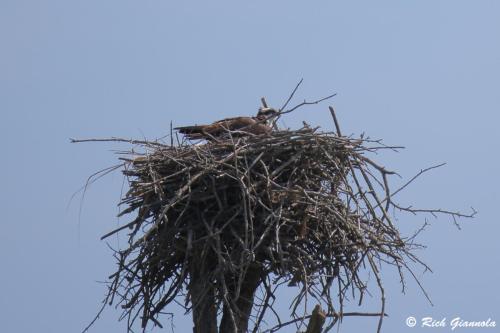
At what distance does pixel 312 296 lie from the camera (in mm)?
7148

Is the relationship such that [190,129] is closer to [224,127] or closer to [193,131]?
[193,131]

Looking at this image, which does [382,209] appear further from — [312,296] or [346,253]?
[312,296]

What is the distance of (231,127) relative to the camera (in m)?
9.34

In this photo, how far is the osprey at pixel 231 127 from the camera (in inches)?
353

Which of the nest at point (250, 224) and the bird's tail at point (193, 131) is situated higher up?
the bird's tail at point (193, 131)

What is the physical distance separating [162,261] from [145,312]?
415 millimetres

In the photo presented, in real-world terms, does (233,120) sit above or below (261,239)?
above

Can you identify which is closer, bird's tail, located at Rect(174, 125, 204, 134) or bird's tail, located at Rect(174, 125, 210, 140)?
bird's tail, located at Rect(174, 125, 210, 140)

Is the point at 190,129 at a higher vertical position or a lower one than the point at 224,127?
higher

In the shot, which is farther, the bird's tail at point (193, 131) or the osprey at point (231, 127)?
the bird's tail at point (193, 131)

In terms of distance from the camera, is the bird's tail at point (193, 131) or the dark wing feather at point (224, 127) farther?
the bird's tail at point (193, 131)

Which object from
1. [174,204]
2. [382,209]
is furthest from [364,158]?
[174,204]

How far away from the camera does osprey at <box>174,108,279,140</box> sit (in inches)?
353

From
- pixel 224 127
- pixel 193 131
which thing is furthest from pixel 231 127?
pixel 224 127
